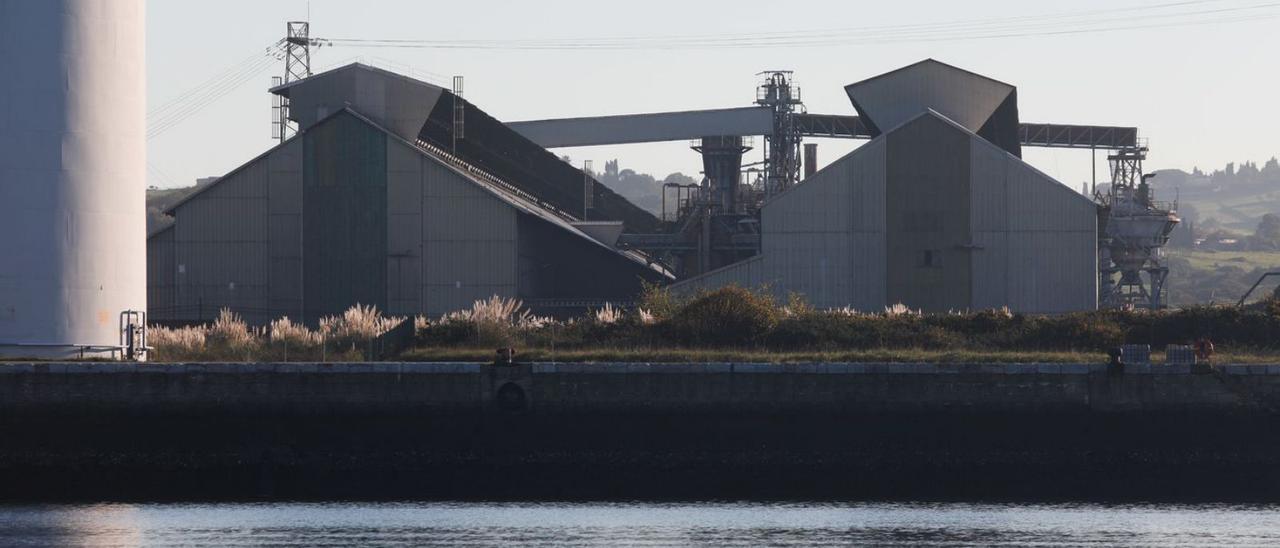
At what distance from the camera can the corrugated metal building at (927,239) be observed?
233 ft

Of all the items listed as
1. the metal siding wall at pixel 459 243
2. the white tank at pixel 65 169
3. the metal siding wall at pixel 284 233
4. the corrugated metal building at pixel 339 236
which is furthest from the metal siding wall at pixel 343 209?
the white tank at pixel 65 169

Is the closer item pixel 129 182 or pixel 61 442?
pixel 61 442

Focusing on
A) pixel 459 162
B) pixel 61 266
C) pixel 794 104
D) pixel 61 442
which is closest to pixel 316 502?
pixel 61 442

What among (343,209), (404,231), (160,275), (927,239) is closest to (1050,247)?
(927,239)

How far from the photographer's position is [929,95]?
75312mm

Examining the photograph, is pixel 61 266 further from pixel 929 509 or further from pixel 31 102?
pixel 929 509

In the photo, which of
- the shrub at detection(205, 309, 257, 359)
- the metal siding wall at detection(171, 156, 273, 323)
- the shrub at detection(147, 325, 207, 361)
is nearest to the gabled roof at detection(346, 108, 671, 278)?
the metal siding wall at detection(171, 156, 273, 323)

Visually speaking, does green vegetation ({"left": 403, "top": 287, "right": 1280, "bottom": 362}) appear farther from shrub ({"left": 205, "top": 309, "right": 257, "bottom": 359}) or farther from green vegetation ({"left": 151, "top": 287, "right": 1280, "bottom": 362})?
shrub ({"left": 205, "top": 309, "right": 257, "bottom": 359})

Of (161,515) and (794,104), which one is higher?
(794,104)

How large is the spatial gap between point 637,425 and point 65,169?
52.1ft

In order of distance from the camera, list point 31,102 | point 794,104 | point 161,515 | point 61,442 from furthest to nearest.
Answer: point 794,104
point 31,102
point 61,442
point 161,515

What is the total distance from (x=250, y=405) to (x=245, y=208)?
95.4ft

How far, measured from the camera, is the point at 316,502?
40.1 metres

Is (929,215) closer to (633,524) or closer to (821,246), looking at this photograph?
(821,246)
